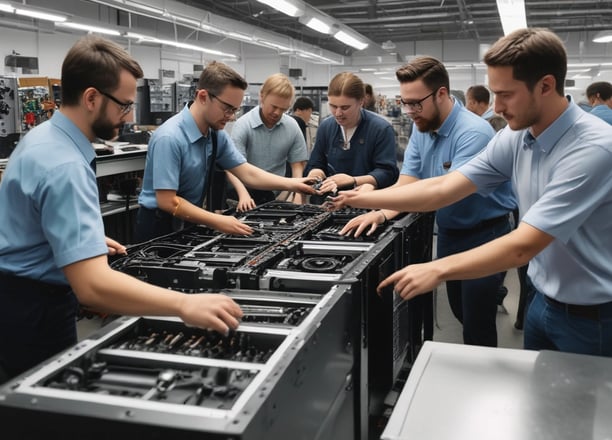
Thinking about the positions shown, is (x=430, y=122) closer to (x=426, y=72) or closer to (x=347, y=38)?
(x=426, y=72)

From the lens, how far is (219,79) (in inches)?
93.9

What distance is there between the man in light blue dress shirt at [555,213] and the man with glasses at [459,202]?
76cm

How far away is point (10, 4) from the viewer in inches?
292

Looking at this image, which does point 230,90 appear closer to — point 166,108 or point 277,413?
point 277,413

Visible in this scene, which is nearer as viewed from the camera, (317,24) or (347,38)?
(317,24)

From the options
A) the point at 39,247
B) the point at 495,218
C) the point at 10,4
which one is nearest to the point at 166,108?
the point at 10,4

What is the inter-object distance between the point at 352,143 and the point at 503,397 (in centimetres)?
226

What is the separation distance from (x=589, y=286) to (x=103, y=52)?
143 cm

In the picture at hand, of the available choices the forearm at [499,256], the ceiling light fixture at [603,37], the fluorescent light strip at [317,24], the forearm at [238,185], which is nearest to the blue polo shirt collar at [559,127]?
the forearm at [499,256]

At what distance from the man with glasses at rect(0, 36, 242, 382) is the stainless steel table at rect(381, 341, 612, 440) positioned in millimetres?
450

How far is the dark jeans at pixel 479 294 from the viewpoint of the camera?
239 cm

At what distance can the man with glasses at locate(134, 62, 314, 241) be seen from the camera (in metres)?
2.36

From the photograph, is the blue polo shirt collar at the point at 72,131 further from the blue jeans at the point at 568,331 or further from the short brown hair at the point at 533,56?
the blue jeans at the point at 568,331

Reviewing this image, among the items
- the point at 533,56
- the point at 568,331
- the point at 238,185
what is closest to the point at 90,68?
the point at 533,56
